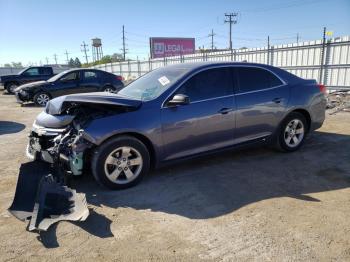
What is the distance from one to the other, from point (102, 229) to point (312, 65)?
40.7 ft

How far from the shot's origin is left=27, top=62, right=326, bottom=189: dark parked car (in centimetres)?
391

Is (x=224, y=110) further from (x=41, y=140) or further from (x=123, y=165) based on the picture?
(x=41, y=140)

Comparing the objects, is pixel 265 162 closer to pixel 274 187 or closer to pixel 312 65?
pixel 274 187

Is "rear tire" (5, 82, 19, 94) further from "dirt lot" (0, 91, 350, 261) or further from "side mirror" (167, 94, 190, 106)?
"side mirror" (167, 94, 190, 106)

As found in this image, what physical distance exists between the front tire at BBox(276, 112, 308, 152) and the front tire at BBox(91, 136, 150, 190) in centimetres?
248

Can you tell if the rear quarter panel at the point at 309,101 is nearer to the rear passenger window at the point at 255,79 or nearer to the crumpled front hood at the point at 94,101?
the rear passenger window at the point at 255,79

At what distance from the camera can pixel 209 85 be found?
4586 mm

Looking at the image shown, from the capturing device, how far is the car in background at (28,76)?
57.8 feet

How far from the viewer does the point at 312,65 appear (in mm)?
13016

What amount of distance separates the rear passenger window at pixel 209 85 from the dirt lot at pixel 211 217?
1.15 metres

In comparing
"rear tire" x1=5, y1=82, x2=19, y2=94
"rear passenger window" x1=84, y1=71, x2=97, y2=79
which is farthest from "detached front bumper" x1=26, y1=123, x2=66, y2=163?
"rear tire" x1=5, y1=82, x2=19, y2=94

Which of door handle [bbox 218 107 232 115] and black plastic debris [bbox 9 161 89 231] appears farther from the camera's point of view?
door handle [bbox 218 107 232 115]

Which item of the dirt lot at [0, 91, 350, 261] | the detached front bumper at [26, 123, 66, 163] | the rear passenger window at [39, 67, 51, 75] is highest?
the rear passenger window at [39, 67, 51, 75]

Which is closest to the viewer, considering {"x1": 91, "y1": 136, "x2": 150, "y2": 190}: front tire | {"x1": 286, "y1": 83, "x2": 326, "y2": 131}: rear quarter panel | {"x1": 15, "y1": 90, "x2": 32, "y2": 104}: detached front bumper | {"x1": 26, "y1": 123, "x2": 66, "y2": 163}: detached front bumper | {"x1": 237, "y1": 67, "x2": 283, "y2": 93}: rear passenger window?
{"x1": 91, "y1": 136, "x2": 150, "y2": 190}: front tire
